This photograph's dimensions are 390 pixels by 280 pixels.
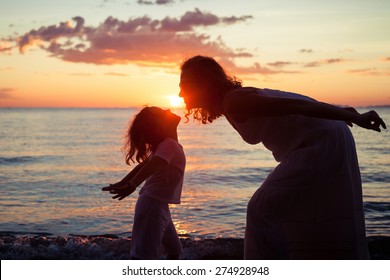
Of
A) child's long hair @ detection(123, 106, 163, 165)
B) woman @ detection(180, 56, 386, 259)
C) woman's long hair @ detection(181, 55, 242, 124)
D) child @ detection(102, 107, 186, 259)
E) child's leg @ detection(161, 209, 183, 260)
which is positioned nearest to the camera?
woman @ detection(180, 56, 386, 259)

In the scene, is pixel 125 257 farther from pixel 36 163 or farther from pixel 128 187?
pixel 36 163

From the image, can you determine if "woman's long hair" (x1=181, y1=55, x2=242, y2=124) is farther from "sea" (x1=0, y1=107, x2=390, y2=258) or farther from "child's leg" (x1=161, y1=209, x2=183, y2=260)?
"sea" (x1=0, y1=107, x2=390, y2=258)

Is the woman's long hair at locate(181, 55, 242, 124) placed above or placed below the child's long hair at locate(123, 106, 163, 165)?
above

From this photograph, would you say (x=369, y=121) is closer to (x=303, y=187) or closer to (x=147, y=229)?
(x=303, y=187)

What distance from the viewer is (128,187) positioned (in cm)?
420

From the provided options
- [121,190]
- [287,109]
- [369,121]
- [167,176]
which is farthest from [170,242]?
[369,121]

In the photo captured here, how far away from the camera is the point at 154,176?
473cm

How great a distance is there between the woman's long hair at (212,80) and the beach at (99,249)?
452 centimetres

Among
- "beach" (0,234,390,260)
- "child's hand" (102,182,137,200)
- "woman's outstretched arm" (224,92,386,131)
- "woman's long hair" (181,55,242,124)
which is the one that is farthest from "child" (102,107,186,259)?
"beach" (0,234,390,260)

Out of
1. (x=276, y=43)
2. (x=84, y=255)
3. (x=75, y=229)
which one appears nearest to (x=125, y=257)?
(x=84, y=255)

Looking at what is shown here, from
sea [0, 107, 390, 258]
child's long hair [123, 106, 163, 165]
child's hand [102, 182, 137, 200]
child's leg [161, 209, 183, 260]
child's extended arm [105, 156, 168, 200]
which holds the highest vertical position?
child's long hair [123, 106, 163, 165]

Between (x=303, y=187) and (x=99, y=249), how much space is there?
17.8 ft

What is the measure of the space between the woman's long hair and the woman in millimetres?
152

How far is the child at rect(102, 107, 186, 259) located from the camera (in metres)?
4.64
